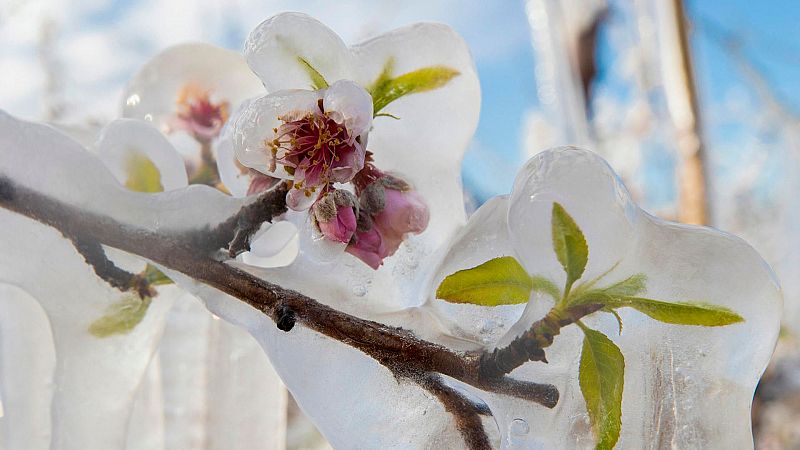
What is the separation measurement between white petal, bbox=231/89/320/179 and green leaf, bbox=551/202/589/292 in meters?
0.06

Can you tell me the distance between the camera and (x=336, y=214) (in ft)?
0.49

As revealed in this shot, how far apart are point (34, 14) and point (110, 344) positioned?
4.25 feet

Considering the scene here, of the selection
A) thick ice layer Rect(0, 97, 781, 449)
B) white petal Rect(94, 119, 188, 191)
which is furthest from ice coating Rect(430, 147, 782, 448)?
white petal Rect(94, 119, 188, 191)

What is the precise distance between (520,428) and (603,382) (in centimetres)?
2

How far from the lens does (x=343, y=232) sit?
0.49ft

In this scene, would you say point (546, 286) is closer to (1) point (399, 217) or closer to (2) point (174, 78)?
(1) point (399, 217)

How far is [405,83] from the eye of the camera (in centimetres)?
17

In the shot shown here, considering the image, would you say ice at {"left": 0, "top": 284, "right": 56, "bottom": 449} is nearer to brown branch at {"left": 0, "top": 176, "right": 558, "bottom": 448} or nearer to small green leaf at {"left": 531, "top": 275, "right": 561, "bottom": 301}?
brown branch at {"left": 0, "top": 176, "right": 558, "bottom": 448}

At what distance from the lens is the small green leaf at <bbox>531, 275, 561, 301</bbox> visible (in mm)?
139

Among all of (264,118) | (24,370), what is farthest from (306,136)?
(24,370)

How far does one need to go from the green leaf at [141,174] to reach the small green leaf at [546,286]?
0.36 ft

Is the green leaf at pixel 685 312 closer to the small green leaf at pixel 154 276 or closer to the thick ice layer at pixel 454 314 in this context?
the thick ice layer at pixel 454 314

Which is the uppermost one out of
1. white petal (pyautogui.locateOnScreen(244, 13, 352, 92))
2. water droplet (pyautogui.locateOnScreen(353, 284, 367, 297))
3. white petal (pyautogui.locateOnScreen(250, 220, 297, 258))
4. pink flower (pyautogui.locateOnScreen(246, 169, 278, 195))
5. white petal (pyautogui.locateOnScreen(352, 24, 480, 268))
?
white petal (pyautogui.locateOnScreen(244, 13, 352, 92))

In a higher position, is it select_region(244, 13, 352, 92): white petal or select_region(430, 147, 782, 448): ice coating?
select_region(244, 13, 352, 92): white petal
